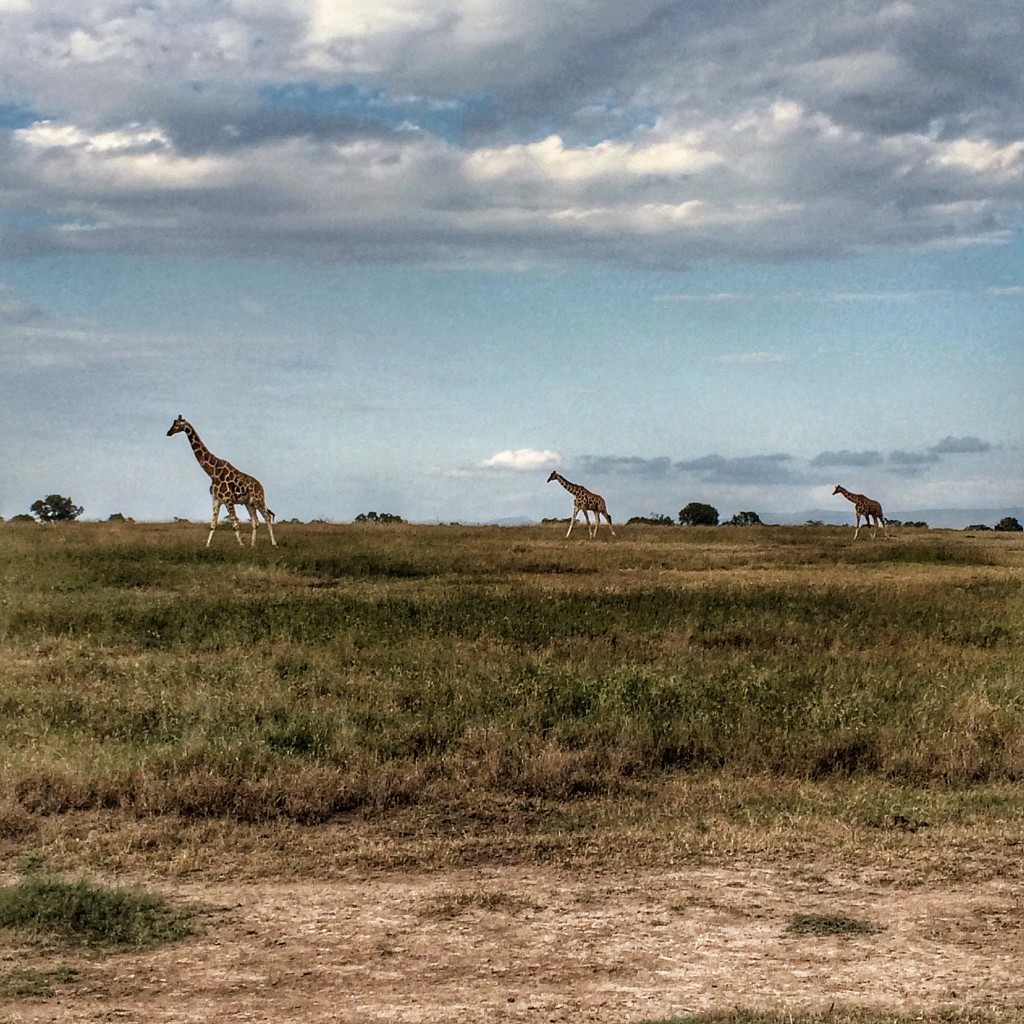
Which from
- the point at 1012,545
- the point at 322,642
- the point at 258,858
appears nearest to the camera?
the point at 258,858

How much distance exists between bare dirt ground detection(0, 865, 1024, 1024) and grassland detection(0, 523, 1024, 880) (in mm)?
1376

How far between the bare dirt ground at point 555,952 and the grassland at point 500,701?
138 centimetres

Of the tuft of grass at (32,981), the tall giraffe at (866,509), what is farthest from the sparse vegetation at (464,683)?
the tall giraffe at (866,509)

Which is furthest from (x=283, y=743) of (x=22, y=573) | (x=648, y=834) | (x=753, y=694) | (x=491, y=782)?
(x=22, y=573)

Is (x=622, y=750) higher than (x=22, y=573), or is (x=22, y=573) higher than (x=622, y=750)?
(x=22, y=573)

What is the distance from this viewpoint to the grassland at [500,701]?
1188 centimetres

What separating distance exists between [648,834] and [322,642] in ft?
31.5

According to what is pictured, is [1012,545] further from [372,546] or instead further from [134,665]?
[134,665]

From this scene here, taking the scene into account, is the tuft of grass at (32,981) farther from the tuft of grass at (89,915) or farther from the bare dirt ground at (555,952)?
the tuft of grass at (89,915)

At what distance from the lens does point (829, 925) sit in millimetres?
8539

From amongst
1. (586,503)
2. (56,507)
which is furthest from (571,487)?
(56,507)

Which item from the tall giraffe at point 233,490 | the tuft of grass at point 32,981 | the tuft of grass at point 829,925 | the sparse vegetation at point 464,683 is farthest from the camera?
the tall giraffe at point 233,490

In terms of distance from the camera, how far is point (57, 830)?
1105 centimetres

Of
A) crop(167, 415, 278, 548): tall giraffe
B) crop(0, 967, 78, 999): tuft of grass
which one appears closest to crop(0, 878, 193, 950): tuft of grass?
crop(0, 967, 78, 999): tuft of grass
